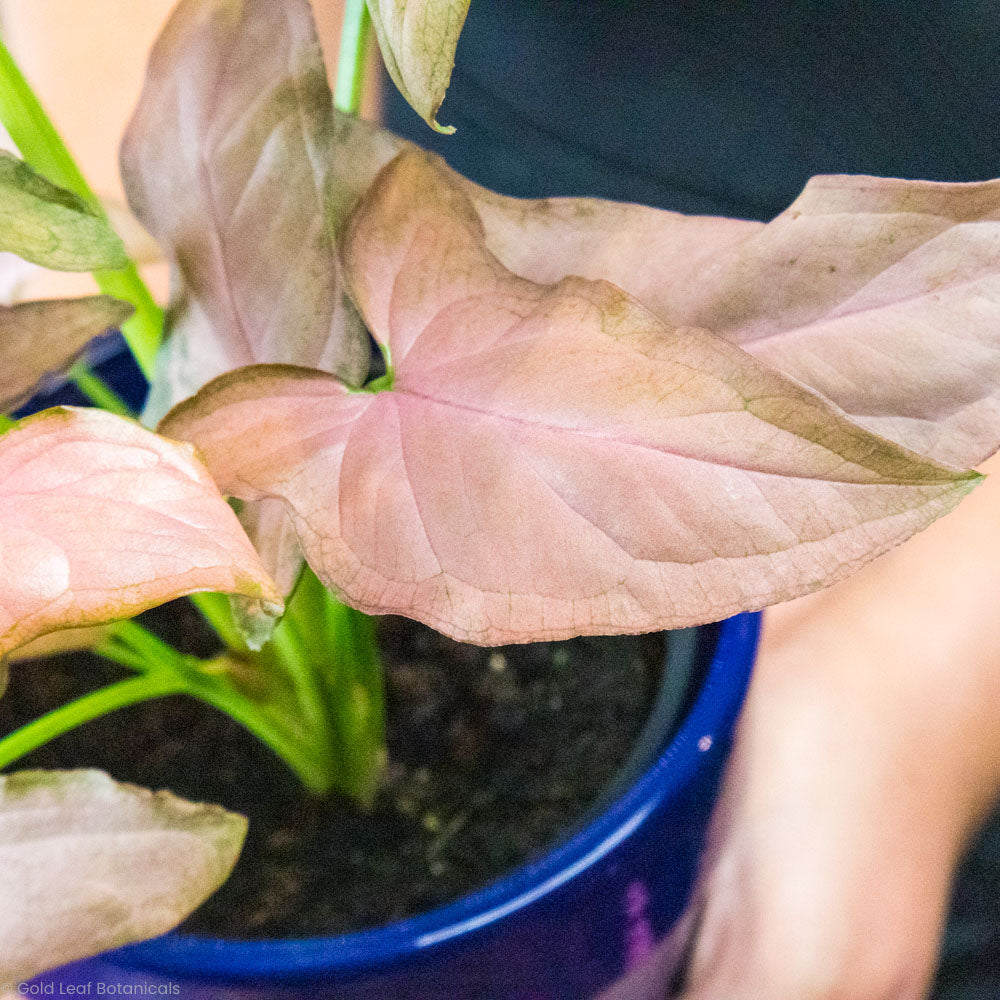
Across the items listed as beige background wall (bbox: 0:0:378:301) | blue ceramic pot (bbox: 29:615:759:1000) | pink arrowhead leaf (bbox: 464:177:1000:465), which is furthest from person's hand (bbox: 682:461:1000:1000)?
beige background wall (bbox: 0:0:378:301)

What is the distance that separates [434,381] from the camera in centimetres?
16

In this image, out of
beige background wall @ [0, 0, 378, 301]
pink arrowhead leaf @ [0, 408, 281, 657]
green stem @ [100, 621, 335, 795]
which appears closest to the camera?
pink arrowhead leaf @ [0, 408, 281, 657]

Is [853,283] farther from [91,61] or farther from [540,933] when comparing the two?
[91,61]

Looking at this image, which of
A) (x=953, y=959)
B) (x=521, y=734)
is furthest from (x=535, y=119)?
(x=953, y=959)

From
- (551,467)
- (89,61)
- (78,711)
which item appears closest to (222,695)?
(78,711)

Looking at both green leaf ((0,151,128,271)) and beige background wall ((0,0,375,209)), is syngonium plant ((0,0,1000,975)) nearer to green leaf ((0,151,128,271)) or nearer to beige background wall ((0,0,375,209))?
green leaf ((0,151,128,271))

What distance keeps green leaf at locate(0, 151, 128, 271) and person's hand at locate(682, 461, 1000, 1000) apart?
21cm

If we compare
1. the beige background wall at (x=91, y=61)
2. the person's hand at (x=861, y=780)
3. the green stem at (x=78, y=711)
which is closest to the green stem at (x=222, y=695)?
the green stem at (x=78, y=711)

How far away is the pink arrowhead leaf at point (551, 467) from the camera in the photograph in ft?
0.41

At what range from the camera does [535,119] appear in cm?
43

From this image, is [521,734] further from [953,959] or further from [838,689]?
[953,959]

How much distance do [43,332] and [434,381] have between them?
0.08m

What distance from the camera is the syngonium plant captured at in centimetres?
13

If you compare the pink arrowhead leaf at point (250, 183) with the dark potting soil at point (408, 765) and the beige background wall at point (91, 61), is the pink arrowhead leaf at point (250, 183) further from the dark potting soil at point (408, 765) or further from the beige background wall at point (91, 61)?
the beige background wall at point (91, 61)
